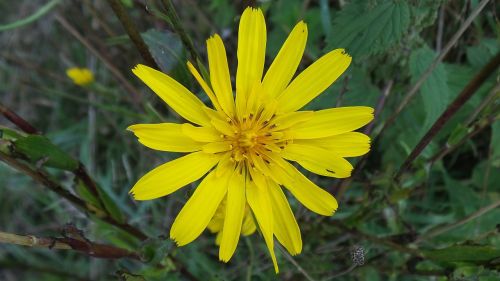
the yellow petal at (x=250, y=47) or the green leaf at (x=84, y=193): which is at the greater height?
the yellow petal at (x=250, y=47)

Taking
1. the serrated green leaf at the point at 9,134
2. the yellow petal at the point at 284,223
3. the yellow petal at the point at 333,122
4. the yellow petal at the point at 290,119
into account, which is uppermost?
the serrated green leaf at the point at 9,134

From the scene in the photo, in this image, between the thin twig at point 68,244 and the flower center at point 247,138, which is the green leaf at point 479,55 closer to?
the flower center at point 247,138

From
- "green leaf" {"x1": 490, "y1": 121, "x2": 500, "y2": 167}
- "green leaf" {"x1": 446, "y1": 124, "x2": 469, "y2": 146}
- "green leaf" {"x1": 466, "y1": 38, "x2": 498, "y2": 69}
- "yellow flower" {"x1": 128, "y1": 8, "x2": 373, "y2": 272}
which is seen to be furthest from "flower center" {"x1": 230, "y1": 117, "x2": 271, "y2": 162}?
"green leaf" {"x1": 466, "y1": 38, "x2": 498, "y2": 69}

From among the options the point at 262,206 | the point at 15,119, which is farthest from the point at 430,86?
the point at 15,119

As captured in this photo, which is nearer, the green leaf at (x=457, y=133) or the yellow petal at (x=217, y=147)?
the yellow petal at (x=217, y=147)

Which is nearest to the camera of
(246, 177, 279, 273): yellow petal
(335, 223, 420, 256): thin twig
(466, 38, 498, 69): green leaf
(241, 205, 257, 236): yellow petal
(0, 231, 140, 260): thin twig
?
(0, 231, 140, 260): thin twig

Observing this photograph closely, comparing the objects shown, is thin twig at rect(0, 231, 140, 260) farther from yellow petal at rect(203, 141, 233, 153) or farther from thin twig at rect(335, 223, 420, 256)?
thin twig at rect(335, 223, 420, 256)

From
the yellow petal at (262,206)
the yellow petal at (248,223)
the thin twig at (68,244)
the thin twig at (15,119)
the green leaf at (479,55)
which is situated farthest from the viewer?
the green leaf at (479,55)

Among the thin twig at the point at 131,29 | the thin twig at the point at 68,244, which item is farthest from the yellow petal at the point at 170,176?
the thin twig at the point at 131,29
